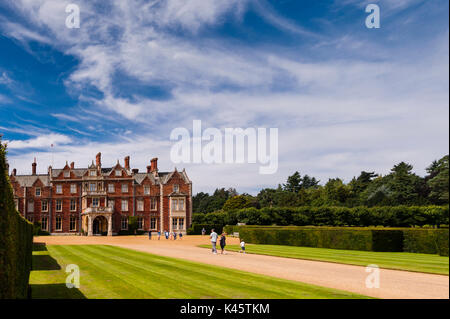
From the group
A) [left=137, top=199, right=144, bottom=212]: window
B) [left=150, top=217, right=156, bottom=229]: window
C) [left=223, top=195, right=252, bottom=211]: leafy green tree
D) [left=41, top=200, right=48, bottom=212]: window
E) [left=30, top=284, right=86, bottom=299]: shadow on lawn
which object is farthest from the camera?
[left=223, top=195, right=252, bottom=211]: leafy green tree

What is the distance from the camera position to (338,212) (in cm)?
6162

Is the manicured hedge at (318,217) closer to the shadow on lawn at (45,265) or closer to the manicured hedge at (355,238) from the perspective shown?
the manicured hedge at (355,238)

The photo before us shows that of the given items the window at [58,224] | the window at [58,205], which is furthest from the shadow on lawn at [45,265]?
the window at [58,205]

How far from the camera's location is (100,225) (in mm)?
69938

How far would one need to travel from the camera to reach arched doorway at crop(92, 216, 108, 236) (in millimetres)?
68588

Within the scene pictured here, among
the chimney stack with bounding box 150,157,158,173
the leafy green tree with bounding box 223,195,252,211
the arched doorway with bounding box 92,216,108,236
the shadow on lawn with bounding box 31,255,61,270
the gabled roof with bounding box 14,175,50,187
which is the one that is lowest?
the arched doorway with bounding box 92,216,108,236

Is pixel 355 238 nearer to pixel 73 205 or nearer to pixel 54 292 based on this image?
pixel 54 292

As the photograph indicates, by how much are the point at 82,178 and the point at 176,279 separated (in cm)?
6197

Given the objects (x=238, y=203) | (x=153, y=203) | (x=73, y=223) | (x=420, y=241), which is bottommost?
(x=73, y=223)

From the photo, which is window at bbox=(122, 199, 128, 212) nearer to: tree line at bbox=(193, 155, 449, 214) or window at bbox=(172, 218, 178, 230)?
window at bbox=(172, 218, 178, 230)

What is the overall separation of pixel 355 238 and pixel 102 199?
165 feet

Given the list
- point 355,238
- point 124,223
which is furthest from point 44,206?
point 355,238

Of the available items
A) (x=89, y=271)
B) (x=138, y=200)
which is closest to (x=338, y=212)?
(x=138, y=200)

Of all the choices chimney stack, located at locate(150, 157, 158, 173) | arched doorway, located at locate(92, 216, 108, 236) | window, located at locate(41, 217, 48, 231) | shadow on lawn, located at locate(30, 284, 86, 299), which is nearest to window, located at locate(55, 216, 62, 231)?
window, located at locate(41, 217, 48, 231)
